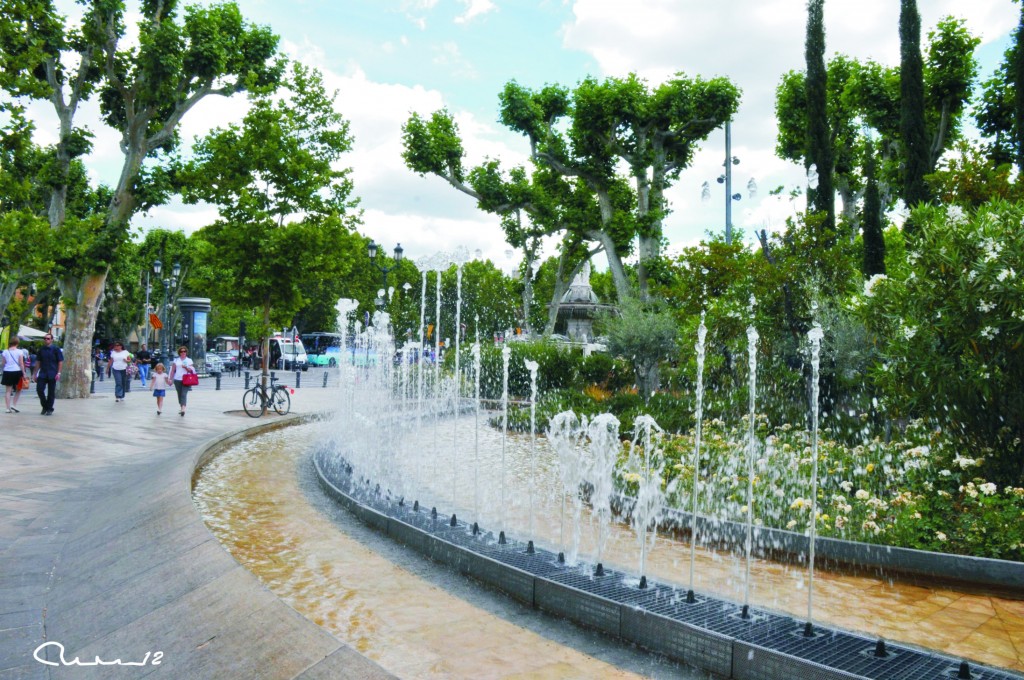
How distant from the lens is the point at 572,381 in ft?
64.0

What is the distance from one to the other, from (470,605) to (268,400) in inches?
482

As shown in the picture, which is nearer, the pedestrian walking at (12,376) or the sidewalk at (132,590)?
Answer: the sidewalk at (132,590)

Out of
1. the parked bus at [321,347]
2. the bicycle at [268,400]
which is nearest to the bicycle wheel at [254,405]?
the bicycle at [268,400]

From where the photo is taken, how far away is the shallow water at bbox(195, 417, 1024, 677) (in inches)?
145

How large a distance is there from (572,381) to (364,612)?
15.6 meters

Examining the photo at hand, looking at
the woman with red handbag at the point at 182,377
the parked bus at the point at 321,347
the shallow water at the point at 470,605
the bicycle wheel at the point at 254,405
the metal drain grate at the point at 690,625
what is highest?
the parked bus at the point at 321,347

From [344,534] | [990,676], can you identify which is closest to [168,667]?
[344,534]

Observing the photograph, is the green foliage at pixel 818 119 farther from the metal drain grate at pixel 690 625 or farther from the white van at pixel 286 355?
the white van at pixel 286 355

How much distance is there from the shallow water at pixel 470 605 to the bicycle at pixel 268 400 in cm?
765

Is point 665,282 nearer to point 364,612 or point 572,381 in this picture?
point 572,381

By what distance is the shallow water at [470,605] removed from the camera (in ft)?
12.1

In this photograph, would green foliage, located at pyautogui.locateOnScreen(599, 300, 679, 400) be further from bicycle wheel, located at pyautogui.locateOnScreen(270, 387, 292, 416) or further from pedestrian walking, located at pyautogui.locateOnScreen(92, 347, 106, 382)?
pedestrian walking, located at pyautogui.locateOnScreen(92, 347, 106, 382)

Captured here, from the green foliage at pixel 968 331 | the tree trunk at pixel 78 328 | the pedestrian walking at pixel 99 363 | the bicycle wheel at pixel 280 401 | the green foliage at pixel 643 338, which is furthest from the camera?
the pedestrian walking at pixel 99 363

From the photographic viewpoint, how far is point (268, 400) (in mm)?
15531
